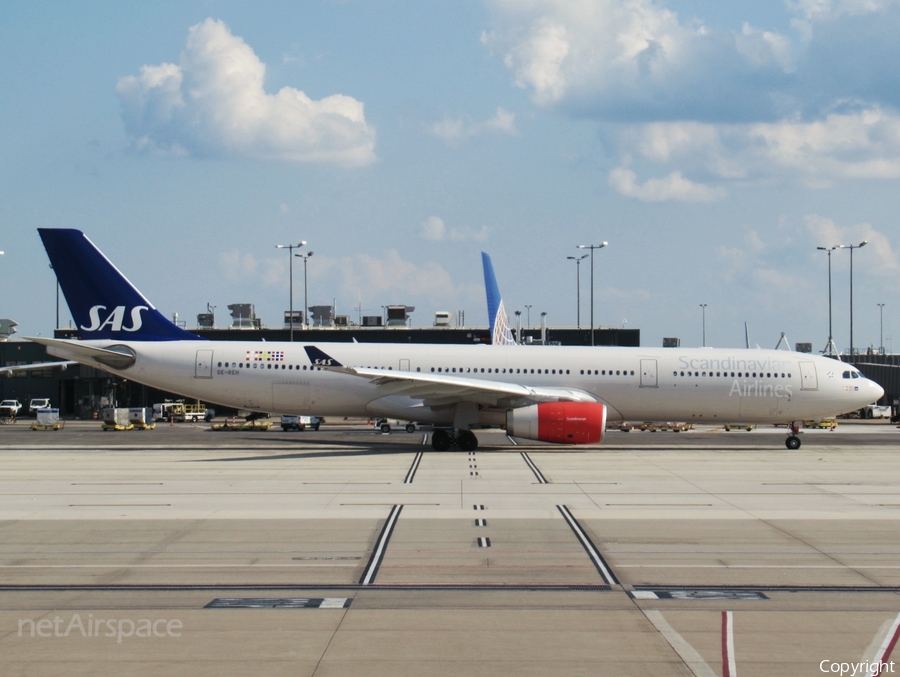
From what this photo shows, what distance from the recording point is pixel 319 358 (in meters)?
31.0

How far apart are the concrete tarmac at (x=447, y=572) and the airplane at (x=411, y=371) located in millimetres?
8557

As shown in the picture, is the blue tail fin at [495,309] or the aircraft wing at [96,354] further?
the blue tail fin at [495,309]

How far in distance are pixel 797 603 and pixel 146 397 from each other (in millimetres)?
70501

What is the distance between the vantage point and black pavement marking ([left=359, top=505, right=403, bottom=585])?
39.1ft

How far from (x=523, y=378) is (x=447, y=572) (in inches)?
858

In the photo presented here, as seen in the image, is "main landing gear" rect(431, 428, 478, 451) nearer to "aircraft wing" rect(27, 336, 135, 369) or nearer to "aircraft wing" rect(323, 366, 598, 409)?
"aircraft wing" rect(323, 366, 598, 409)

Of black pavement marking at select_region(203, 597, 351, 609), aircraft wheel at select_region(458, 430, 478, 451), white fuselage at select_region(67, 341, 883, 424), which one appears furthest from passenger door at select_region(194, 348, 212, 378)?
black pavement marking at select_region(203, 597, 351, 609)

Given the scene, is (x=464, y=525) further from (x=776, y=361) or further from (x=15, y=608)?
Answer: (x=776, y=361)

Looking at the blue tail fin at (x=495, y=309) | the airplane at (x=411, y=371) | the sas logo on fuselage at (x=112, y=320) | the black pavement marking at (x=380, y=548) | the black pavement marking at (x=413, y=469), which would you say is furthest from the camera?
the blue tail fin at (x=495, y=309)

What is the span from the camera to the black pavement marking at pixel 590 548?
39.3ft

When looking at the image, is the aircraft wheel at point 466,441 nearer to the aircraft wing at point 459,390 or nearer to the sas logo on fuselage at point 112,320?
the aircraft wing at point 459,390

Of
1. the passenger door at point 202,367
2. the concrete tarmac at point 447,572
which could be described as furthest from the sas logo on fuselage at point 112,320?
the concrete tarmac at point 447,572

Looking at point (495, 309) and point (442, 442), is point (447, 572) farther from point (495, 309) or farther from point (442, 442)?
point (495, 309)

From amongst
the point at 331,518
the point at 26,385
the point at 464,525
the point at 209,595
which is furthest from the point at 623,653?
the point at 26,385
